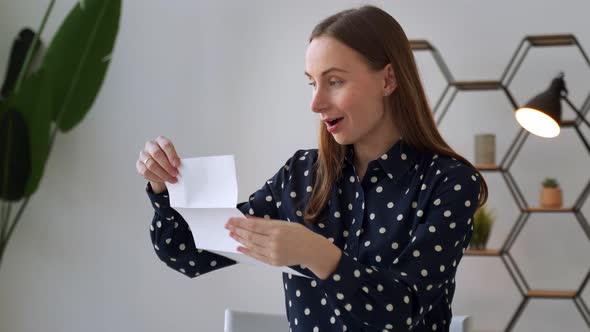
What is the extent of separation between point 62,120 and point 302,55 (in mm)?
2556

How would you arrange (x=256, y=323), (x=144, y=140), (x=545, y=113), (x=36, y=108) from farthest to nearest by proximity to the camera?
(x=144, y=140)
(x=545, y=113)
(x=256, y=323)
(x=36, y=108)

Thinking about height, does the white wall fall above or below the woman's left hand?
above

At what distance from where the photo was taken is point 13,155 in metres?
0.92

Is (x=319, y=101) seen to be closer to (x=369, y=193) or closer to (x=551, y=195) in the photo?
(x=369, y=193)

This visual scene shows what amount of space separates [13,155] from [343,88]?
0.76 m

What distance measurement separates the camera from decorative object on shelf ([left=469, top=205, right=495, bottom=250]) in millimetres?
3199

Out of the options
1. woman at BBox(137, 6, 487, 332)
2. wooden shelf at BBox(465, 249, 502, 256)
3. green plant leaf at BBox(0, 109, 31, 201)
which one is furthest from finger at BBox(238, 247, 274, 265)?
wooden shelf at BBox(465, 249, 502, 256)

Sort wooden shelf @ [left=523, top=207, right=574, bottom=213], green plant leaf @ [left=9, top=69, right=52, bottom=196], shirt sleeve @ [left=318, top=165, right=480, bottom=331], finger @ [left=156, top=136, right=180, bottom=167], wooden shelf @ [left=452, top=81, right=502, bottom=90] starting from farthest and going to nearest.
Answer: wooden shelf @ [left=452, top=81, right=502, bottom=90], wooden shelf @ [left=523, top=207, right=574, bottom=213], finger @ [left=156, top=136, right=180, bottom=167], shirt sleeve @ [left=318, top=165, right=480, bottom=331], green plant leaf @ [left=9, top=69, right=52, bottom=196]

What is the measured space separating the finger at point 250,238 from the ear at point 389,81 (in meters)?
Answer: 0.49

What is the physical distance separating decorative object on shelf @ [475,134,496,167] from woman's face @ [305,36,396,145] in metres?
1.72

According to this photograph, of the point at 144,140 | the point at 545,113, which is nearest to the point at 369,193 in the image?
the point at 545,113

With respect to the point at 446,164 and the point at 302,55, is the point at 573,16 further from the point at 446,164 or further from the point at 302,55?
the point at 446,164

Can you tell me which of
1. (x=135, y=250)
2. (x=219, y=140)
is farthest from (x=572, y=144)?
(x=135, y=250)

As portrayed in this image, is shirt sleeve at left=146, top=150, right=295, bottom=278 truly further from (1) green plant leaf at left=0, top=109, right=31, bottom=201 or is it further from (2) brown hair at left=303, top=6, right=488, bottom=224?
(1) green plant leaf at left=0, top=109, right=31, bottom=201
